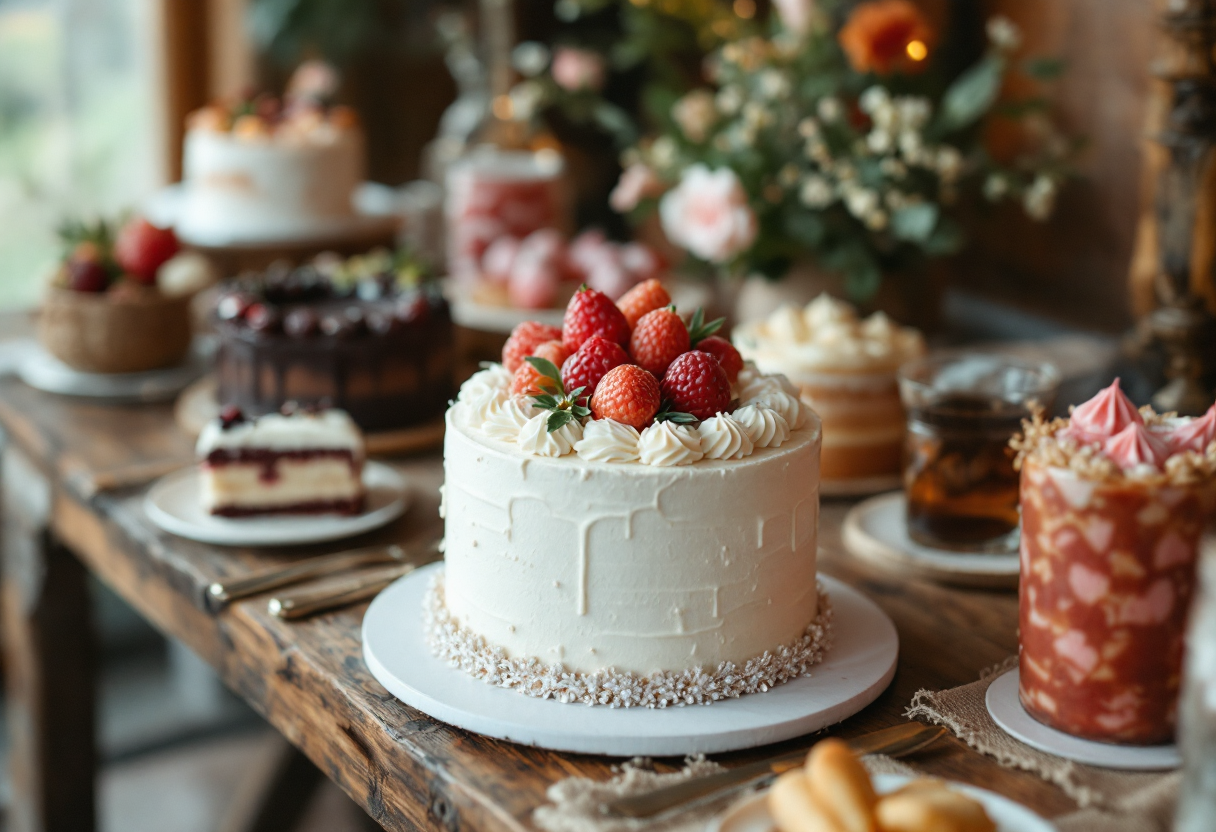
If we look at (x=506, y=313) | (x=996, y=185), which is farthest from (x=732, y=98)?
(x=506, y=313)

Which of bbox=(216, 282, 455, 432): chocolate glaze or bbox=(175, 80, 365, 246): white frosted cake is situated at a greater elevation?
bbox=(175, 80, 365, 246): white frosted cake

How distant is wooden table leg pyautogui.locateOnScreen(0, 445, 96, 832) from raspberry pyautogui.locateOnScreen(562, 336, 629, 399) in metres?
1.23

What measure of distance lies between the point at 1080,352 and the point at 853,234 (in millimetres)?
517

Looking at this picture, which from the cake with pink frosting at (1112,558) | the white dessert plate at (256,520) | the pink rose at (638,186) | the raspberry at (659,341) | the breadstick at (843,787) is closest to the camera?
the breadstick at (843,787)

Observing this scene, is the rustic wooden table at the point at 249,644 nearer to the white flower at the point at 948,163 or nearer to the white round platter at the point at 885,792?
the white round platter at the point at 885,792

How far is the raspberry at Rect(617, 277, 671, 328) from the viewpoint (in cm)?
126

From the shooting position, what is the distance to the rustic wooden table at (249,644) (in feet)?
3.42

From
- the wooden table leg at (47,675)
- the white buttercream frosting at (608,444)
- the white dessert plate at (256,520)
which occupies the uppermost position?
the white buttercream frosting at (608,444)

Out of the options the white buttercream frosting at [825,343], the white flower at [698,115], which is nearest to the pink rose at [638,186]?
the white flower at [698,115]

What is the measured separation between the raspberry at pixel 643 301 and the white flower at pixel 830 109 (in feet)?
2.63

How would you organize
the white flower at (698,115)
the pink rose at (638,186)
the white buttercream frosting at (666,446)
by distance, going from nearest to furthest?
the white buttercream frosting at (666,446) < the white flower at (698,115) < the pink rose at (638,186)

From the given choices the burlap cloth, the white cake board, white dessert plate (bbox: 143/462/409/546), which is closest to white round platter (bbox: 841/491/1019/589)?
the white cake board

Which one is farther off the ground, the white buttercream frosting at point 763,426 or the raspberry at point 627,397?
the raspberry at point 627,397

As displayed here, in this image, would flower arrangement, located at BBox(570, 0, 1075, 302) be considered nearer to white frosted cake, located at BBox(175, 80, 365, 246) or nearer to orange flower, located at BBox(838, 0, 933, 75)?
orange flower, located at BBox(838, 0, 933, 75)
